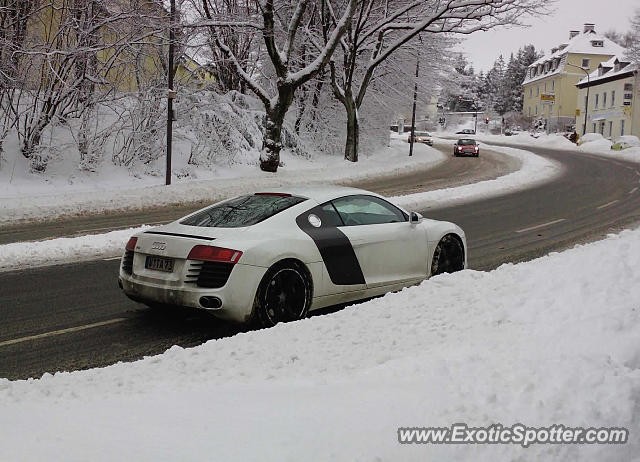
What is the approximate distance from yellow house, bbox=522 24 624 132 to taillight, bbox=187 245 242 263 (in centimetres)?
8612

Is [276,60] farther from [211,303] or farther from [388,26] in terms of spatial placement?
[211,303]

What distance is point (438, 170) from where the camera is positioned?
35.0m

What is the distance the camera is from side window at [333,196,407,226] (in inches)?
273

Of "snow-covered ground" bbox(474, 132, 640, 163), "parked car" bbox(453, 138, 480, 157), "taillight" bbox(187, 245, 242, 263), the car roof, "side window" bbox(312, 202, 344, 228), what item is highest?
"snow-covered ground" bbox(474, 132, 640, 163)

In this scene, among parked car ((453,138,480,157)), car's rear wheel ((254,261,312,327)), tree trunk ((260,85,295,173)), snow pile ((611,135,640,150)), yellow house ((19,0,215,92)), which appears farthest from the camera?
snow pile ((611,135,640,150))

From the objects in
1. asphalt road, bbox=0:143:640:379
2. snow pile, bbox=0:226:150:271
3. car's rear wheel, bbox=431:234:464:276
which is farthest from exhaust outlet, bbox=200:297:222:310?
snow pile, bbox=0:226:150:271

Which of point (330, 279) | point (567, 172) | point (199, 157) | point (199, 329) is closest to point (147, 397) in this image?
point (199, 329)

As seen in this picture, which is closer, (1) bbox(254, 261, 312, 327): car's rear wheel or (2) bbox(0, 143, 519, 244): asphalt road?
(1) bbox(254, 261, 312, 327): car's rear wheel

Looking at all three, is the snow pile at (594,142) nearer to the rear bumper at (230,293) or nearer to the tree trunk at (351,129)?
the tree trunk at (351,129)

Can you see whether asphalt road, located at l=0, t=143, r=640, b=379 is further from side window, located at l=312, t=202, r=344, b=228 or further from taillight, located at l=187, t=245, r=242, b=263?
side window, located at l=312, t=202, r=344, b=228

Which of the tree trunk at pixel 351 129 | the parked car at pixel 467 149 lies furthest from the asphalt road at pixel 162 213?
the parked car at pixel 467 149

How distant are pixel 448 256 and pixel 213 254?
11.0 feet

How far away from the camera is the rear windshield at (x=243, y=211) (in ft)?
20.6

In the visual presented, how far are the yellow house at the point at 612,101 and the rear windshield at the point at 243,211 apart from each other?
61.3 metres
